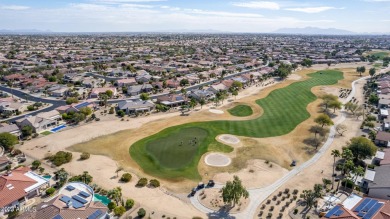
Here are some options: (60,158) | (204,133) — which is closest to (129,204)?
(60,158)

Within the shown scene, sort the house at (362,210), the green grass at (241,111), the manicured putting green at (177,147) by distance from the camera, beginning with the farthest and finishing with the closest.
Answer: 1. the green grass at (241,111)
2. the manicured putting green at (177,147)
3. the house at (362,210)

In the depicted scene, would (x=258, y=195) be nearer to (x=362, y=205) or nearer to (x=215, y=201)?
(x=215, y=201)

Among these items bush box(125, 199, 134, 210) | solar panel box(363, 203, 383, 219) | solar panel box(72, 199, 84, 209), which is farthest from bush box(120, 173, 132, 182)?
solar panel box(363, 203, 383, 219)

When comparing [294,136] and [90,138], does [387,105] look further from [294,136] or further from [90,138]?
[90,138]

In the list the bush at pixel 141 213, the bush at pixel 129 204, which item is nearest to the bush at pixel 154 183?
the bush at pixel 129 204

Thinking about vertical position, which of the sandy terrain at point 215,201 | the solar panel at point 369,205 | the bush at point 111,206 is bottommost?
the sandy terrain at point 215,201

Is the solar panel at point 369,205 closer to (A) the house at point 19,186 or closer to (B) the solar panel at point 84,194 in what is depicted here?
(B) the solar panel at point 84,194

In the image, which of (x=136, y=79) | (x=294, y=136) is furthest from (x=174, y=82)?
(x=294, y=136)
